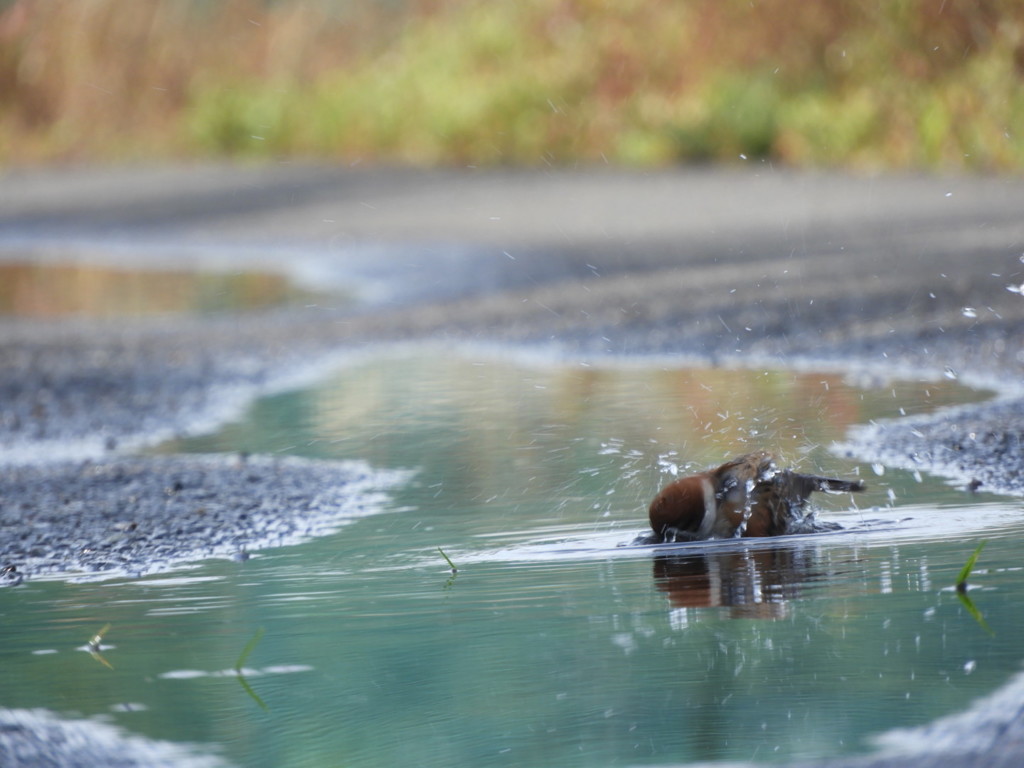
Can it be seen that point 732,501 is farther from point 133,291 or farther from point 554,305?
A: point 133,291

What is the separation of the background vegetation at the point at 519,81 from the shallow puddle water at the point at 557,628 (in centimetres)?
911

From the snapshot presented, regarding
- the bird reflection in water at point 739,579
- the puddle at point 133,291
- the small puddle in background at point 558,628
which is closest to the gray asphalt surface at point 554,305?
the small puddle in background at point 558,628

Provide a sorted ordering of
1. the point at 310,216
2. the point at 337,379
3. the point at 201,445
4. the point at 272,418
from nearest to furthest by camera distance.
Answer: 1. the point at 201,445
2. the point at 272,418
3. the point at 337,379
4. the point at 310,216

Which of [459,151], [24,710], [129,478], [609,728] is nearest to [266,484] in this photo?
[129,478]

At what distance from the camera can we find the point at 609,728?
2709 mm

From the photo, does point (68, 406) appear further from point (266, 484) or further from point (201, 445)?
point (266, 484)

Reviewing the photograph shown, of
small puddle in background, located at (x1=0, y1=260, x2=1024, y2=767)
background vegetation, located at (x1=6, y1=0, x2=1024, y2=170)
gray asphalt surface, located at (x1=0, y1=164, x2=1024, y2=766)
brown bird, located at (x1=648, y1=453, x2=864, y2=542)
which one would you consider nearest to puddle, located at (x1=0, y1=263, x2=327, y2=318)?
gray asphalt surface, located at (x1=0, y1=164, x2=1024, y2=766)

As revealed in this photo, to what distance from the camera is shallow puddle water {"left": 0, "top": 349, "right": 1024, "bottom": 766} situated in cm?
274

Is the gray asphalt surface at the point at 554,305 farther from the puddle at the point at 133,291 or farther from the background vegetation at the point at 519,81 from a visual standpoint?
the background vegetation at the point at 519,81

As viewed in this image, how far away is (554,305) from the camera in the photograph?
Answer: 9539mm

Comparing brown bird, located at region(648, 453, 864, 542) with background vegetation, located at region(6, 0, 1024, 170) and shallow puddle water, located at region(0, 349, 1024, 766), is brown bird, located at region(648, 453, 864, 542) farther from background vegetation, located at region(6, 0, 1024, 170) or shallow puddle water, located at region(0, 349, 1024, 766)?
background vegetation, located at region(6, 0, 1024, 170)

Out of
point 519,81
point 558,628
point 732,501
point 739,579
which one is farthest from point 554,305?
point 519,81

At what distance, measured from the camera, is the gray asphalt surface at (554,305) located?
520cm

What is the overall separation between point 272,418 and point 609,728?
13.2 feet
